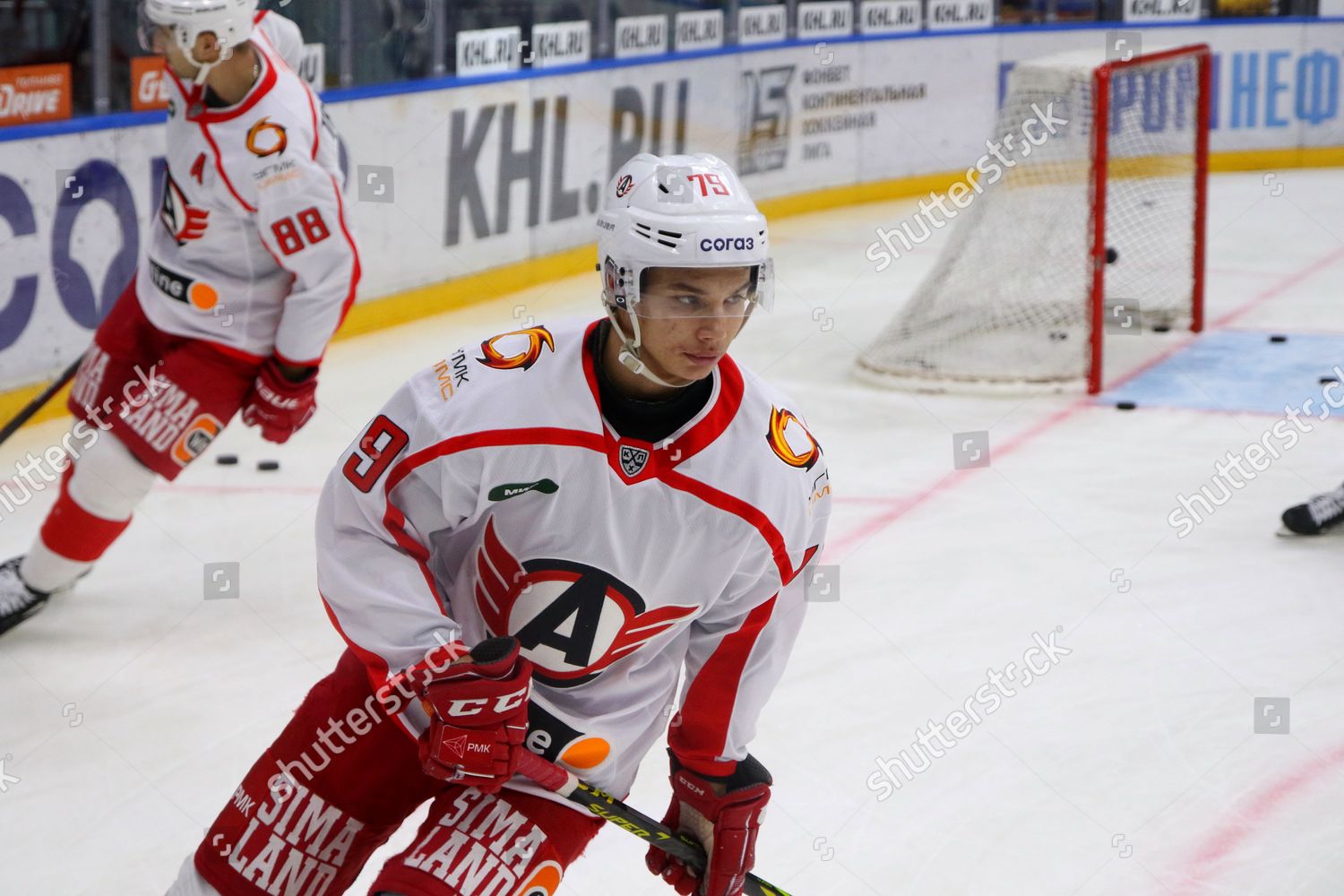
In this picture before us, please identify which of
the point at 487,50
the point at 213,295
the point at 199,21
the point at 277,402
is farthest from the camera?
the point at 487,50

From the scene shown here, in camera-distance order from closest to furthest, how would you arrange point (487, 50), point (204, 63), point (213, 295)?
point (204, 63)
point (213, 295)
point (487, 50)

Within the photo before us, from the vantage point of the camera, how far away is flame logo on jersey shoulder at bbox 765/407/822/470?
1929 millimetres

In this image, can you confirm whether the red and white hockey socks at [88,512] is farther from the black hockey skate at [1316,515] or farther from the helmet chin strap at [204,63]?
the black hockey skate at [1316,515]

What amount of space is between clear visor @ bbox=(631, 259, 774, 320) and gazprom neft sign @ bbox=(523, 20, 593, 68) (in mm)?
5922

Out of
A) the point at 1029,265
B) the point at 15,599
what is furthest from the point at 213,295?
the point at 1029,265

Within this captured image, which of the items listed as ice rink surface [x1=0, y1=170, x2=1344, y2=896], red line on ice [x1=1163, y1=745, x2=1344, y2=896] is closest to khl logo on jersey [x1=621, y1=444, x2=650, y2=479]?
ice rink surface [x1=0, y1=170, x2=1344, y2=896]

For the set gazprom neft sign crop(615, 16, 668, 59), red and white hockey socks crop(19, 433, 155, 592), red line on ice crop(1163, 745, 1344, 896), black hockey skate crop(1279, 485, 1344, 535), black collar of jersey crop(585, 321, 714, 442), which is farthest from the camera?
gazprom neft sign crop(615, 16, 668, 59)

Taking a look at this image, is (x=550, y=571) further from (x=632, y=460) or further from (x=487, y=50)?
(x=487, y=50)

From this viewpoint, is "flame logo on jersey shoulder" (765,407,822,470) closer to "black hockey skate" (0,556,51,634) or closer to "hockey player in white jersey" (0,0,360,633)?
"hockey player in white jersey" (0,0,360,633)

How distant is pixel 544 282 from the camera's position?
774 centimetres

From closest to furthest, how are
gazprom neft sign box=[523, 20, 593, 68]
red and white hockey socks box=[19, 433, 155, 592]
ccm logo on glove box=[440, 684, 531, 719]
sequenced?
ccm logo on glove box=[440, 684, 531, 719], red and white hockey socks box=[19, 433, 155, 592], gazprom neft sign box=[523, 20, 593, 68]

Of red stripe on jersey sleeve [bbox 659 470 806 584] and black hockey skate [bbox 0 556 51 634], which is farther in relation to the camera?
black hockey skate [bbox 0 556 51 634]

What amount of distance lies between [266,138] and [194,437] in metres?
0.67

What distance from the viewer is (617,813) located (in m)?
2.00
